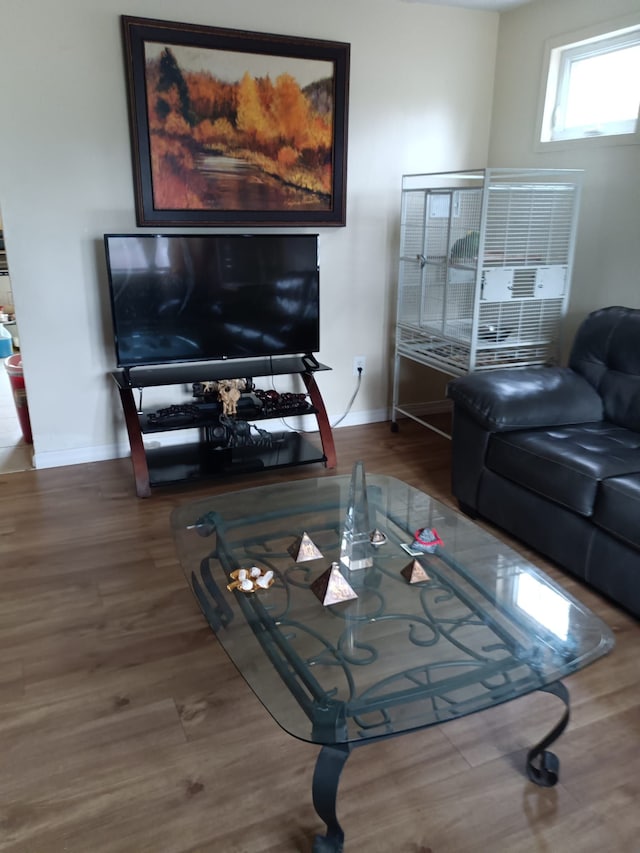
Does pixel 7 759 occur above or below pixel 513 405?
below

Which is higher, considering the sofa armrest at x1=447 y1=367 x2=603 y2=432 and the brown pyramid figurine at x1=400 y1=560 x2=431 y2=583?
the sofa armrest at x1=447 y1=367 x2=603 y2=432

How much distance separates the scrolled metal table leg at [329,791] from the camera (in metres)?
1.25

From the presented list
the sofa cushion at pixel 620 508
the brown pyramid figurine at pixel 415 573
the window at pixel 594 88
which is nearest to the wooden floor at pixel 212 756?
the sofa cushion at pixel 620 508

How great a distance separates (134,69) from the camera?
299 centimetres

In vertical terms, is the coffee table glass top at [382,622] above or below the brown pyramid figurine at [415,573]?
below

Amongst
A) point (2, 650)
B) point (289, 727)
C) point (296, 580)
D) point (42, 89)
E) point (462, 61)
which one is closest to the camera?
point (289, 727)

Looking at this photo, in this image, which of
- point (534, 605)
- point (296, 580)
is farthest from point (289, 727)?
point (534, 605)

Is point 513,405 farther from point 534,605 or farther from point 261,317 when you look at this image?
point 261,317

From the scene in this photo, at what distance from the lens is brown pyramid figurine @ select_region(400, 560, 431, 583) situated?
5.67ft

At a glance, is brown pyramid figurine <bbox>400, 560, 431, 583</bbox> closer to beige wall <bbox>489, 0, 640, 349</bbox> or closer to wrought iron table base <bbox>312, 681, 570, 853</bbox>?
wrought iron table base <bbox>312, 681, 570, 853</bbox>

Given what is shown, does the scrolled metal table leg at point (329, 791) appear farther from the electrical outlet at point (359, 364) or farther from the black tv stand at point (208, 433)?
the electrical outlet at point (359, 364)

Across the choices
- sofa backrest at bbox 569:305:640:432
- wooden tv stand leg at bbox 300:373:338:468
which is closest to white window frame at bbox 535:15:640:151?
sofa backrest at bbox 569:305:640:432

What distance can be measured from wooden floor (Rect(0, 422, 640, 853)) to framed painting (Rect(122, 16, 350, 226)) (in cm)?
200

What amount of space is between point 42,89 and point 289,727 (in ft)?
9.66
